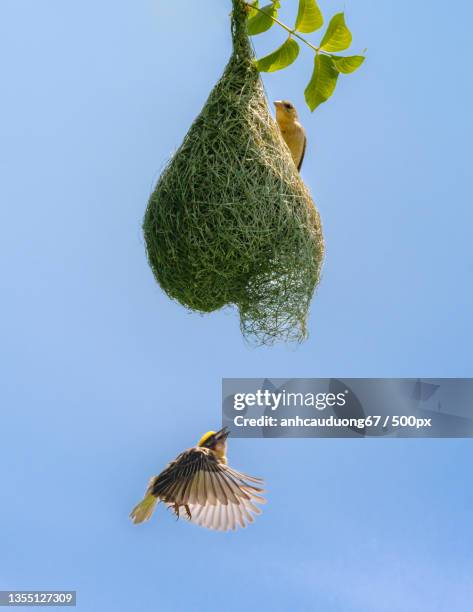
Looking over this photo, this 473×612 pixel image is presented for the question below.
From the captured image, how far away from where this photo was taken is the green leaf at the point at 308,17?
1962 millimetres

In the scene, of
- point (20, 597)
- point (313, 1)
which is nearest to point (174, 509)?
point (20, 597)

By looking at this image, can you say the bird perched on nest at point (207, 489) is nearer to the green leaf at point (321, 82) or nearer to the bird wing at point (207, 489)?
the bird wing at point (207, 489)

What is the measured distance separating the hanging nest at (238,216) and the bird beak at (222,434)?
0.50m

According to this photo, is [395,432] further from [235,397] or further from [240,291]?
[240,291]

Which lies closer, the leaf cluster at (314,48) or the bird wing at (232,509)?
the leaf cluster at (314,48)

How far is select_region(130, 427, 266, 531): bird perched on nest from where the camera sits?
2410 millimetres

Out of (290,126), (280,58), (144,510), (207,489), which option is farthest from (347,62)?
(144,510)

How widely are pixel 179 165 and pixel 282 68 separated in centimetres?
36

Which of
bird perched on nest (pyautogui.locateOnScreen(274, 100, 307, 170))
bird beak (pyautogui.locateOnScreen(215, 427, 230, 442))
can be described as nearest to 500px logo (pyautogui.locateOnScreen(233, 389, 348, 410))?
bird beak (pyautogui.locateOnScreen(215, 427, 230, 442))

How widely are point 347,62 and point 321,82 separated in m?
0.08

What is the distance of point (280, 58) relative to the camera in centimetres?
208

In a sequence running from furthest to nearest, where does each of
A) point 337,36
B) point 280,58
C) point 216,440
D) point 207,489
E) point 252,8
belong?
point 216,440 < point 207,489 < point 252,8 < point 280,58 < point 337,36

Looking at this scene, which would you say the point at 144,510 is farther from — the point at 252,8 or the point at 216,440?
the point at 252,8

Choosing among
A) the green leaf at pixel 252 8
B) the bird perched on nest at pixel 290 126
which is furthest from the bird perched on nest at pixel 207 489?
Result: the green leaf at pixel 252 8
